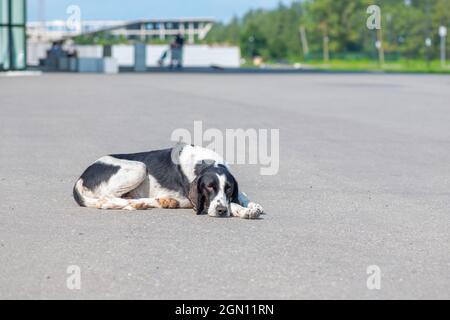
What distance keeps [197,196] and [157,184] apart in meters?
0.61

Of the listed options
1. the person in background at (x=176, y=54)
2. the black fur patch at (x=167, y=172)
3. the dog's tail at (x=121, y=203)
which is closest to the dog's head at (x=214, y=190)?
the black fur patch at (x=167, y=172)

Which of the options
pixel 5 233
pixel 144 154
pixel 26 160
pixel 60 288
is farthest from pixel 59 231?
pixel 26 160

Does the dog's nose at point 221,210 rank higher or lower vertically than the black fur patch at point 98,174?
lower

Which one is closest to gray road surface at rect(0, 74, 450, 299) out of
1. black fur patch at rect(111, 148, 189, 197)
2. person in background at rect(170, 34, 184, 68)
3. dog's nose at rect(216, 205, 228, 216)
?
dog's nose at rect(216, 205, 228, 216)

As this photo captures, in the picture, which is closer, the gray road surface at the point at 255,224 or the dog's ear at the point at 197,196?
the gray road surface at the point at 255,224

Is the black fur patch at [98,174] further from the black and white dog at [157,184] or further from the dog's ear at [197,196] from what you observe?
the dog's ear at [197,196]

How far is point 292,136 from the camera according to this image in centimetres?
1812

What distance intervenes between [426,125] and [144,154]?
11820 mm

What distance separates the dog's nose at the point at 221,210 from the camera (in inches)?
368

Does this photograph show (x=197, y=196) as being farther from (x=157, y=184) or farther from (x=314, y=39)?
(x=314, y=39)

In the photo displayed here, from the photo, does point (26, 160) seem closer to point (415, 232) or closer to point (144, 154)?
point (144, 154)

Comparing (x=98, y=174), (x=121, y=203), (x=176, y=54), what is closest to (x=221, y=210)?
(x=121, y=203)

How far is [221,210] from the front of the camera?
9.37 meters

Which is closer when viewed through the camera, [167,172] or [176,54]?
[167,172]
